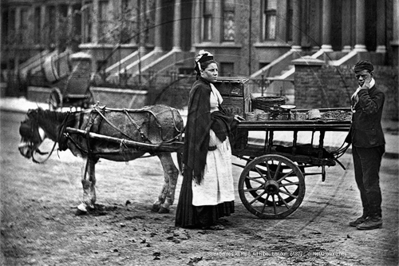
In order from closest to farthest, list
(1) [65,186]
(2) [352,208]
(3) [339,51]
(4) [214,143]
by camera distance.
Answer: (3) [339,51], (4) [214,143], (2) [352,208], (1) [65,186]

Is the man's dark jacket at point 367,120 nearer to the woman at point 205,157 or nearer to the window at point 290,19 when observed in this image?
the window at point 290,19

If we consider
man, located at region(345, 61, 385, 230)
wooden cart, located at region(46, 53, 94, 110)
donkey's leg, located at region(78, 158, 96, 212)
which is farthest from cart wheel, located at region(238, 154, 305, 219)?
wooden cart, located at region(46, 53, 94, 110)

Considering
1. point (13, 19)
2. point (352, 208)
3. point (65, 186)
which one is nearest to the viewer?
point (352, 208)

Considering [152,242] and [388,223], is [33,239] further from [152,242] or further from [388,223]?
[388,223]

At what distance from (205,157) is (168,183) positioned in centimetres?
120

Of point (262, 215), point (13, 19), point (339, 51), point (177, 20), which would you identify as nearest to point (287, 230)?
point (262, 215)

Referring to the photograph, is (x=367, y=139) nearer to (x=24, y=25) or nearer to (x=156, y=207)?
(x=156, y=207)

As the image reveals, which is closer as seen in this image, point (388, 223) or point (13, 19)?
point (388, 223)

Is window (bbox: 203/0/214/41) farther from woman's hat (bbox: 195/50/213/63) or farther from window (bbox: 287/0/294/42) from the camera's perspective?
window (bbox: 287/0/294/42)

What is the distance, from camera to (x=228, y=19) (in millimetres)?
6527

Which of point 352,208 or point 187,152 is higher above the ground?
point 187,152

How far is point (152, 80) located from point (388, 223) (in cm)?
290

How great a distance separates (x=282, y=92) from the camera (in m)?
6.88

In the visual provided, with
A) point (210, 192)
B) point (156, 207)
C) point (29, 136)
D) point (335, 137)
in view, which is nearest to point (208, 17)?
point (210, 192)
